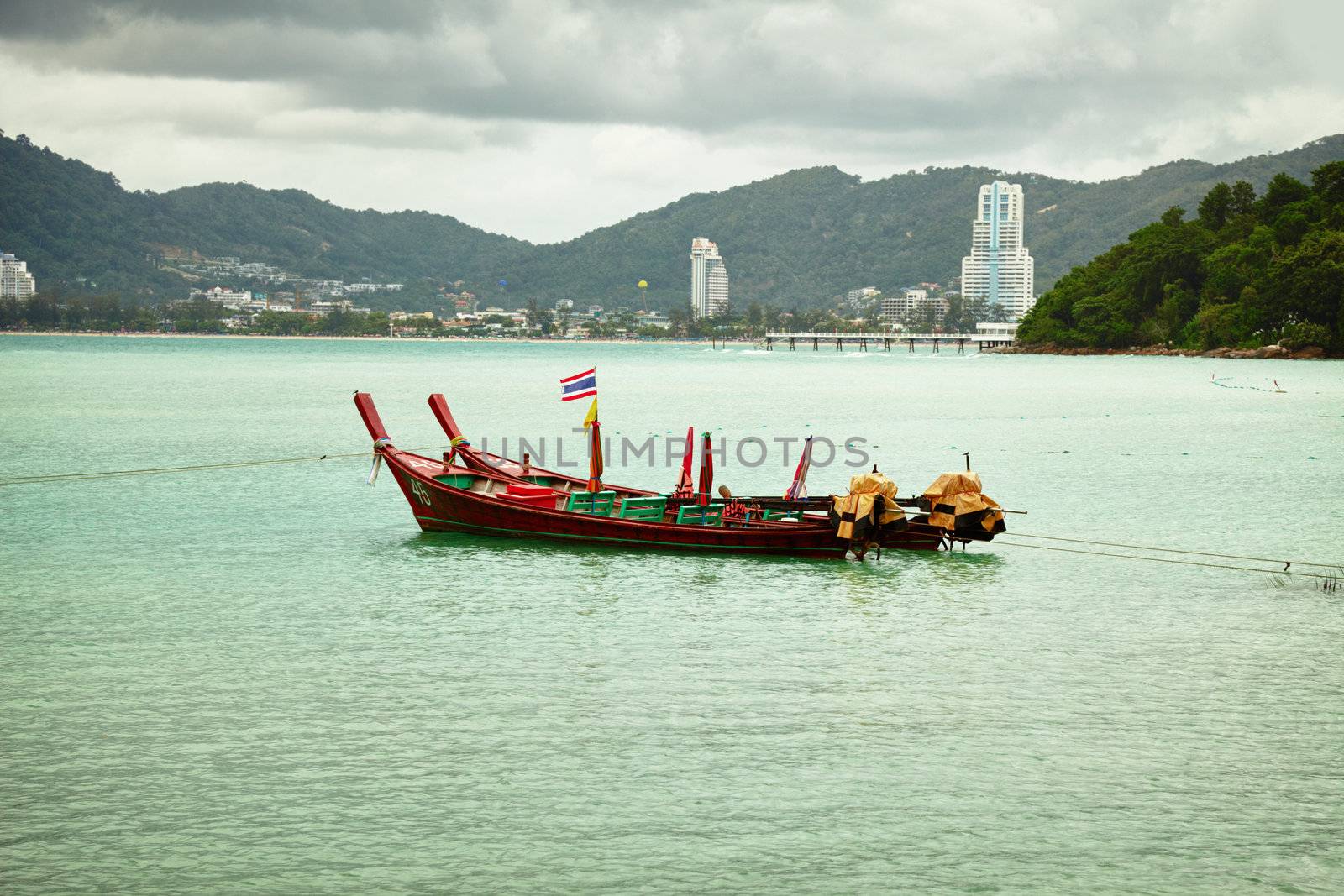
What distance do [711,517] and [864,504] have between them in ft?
10.3

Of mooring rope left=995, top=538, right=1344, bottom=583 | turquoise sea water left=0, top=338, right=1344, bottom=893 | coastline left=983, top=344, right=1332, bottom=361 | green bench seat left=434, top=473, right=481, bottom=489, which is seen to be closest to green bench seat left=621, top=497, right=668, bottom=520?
turquoise sea water left=0, top=338, right=1344, bottom=893

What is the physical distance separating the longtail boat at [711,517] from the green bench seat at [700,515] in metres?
0.02

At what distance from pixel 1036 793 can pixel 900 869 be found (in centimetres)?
226

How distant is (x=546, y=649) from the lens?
18.4 meters

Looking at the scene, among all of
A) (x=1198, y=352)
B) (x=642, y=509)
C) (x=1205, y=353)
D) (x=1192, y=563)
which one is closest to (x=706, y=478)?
(x=642, y=509)

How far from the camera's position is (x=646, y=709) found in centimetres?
1555

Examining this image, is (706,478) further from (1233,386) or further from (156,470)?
(1233,386)

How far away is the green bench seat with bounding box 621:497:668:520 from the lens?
2583 cm

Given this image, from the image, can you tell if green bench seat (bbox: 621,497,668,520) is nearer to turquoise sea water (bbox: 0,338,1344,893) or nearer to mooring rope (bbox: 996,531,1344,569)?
turquoise sea water (bbox: 0,338,1344,893)

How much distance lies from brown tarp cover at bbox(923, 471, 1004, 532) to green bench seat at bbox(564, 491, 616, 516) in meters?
6.21

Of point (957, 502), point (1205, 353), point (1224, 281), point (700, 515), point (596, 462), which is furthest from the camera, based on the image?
point (1205, 353)

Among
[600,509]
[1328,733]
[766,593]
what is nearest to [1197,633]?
[1328,733]

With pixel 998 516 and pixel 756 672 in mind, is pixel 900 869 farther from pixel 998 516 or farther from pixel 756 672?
pixel 998 516

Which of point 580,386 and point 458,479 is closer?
point 580,386
